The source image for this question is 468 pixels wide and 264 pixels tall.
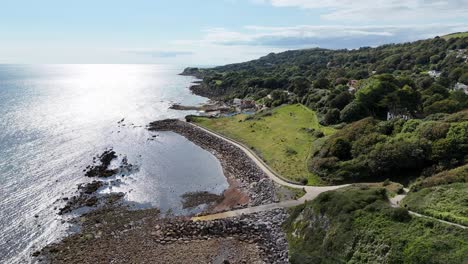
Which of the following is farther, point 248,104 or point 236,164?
point 248,104

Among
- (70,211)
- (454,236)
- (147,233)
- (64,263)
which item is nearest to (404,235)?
(454,236)

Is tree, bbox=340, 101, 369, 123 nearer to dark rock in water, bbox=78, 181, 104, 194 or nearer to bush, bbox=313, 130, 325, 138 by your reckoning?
bush, bbox=313, 130, 325, 138

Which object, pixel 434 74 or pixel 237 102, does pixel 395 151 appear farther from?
pixel 237 102

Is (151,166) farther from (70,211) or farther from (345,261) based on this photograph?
(345,261)

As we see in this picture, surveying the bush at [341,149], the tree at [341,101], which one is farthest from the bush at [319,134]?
the tree at [341,101]

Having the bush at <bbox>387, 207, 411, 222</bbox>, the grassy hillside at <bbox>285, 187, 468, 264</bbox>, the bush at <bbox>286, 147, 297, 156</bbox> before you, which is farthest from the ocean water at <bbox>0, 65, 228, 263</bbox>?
the bush at <bbox>387, 207, 411, 222</bbox>

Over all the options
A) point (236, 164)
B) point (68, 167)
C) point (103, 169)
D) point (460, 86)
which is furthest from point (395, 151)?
point (460, 86)
